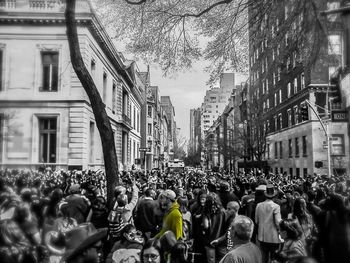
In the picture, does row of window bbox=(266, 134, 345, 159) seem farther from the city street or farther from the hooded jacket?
the hooded jacket

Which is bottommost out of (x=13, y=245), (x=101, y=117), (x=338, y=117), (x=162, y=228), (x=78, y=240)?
(x=162, y=228)

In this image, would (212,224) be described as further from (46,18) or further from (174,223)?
(46,18)

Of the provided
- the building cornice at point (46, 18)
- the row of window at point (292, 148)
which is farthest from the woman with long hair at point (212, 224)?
the row of window at point (292, 148)

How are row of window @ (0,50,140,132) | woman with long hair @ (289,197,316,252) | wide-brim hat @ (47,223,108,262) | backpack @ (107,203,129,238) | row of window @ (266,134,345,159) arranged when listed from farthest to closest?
row of window @ (266,134,345,159) → row of window @ (0,50,140,132) → backpack @ (107,203,129,238) → woman with long hair @ (289,197,316,252) → wide-brim hat @ (47,223,108,262)

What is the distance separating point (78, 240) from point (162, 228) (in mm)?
3383

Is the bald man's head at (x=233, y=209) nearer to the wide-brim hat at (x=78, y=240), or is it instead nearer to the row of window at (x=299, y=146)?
the wide-brim hat at (x=78, y=240)

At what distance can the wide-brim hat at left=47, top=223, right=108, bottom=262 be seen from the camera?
3.02 meters

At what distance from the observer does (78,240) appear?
11.8 ft

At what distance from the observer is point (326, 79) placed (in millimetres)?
36250

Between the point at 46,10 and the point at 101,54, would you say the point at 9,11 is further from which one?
the point at 101,54

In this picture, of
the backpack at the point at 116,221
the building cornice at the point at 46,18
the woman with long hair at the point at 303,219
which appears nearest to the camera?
the woman with long hair at the point at 303,219

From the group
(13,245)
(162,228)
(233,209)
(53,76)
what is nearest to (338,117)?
(233,209)

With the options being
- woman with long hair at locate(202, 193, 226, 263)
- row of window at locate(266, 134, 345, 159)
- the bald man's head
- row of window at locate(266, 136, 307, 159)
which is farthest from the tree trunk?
row of window at locate(266, 136, 307, 159)

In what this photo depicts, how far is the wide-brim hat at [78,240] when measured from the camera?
3022mm
